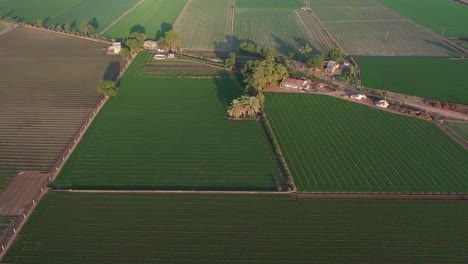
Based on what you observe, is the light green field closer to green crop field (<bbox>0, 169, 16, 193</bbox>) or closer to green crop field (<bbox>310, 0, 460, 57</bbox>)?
green crop field (<bbox>310, 0, 460, 57</bbox>)

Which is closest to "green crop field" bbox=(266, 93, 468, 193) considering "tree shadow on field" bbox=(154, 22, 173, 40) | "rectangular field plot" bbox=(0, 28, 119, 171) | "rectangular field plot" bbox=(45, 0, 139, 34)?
"rectangular field plot" bbox=(0, 28, 119, 171)

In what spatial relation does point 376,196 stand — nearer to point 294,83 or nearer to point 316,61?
point 294,83

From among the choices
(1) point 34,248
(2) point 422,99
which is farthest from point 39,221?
(2) point 422,99

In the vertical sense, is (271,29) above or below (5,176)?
above

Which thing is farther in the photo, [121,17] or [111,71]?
[121,17]

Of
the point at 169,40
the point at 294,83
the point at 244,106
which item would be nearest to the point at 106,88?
the point at 244,106

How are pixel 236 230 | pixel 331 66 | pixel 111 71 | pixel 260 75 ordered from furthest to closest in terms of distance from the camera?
pixel 111 71 → pixel 331 66 → pixel 260 75 → pixel 236 230

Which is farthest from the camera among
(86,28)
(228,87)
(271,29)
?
(271,29)

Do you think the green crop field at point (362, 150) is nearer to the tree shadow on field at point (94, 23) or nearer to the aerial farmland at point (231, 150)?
the aerial farmland at point (231, 150)

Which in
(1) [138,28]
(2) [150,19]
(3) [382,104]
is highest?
(2) [150,19]
